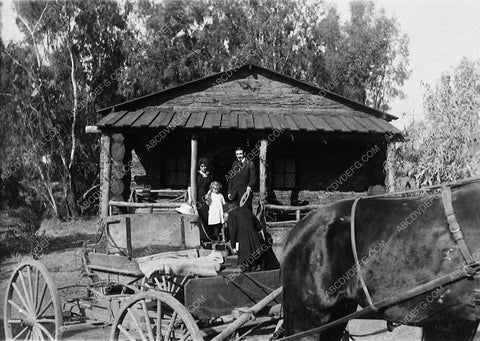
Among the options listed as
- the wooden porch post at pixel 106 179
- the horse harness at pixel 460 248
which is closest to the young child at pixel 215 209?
the wooden porch post at pixel 106 179

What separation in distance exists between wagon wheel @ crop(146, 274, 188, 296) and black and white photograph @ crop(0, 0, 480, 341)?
0.31 ft

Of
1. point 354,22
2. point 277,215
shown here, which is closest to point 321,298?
point 277,215

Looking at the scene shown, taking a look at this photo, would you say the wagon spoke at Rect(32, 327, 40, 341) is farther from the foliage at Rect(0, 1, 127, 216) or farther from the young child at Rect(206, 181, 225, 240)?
the foliage at Rect(0, 1, 127, 216)

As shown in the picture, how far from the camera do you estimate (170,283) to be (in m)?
5.79

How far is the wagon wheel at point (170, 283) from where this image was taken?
5309 millimetres

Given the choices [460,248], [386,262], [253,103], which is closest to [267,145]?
[253,103]

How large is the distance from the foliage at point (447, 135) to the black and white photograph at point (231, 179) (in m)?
0.07

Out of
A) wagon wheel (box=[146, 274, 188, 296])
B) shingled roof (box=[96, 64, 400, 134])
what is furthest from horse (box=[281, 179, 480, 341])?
shingled roof (box=[96, 64, 400, 134])

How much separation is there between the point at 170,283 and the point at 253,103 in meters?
10.6

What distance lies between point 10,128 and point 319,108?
694 inches

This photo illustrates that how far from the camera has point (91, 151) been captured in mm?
29438

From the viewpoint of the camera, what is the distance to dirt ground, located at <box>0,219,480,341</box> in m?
6.76

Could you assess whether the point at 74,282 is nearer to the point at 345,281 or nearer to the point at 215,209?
the point at 215,209

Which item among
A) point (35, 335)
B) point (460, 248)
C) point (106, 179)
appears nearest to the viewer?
point (460, 248)
